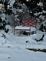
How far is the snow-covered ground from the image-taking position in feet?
19.0

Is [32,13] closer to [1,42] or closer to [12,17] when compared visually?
[12,17]

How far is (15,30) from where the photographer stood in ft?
26.1

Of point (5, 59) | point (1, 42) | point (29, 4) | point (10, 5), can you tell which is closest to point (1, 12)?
point (10, 5)

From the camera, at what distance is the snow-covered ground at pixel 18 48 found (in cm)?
579

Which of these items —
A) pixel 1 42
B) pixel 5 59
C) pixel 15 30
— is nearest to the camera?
pixel 5 59

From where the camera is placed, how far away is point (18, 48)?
6516 mm

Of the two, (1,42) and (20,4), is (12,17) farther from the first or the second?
(1,42)

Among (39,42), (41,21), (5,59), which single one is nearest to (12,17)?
(41,21)

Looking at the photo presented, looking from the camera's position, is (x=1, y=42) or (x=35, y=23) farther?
(x=35, y=23)

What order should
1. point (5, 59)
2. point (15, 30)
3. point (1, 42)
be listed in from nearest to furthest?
point (5, 59), point (1, 42), point (15, 30)

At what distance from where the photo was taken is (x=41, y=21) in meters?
8.16

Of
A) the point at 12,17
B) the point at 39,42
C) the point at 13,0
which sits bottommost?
the point at 39,42

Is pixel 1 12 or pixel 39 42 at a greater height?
pixel 1 12

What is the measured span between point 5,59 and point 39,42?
5.91 feet
